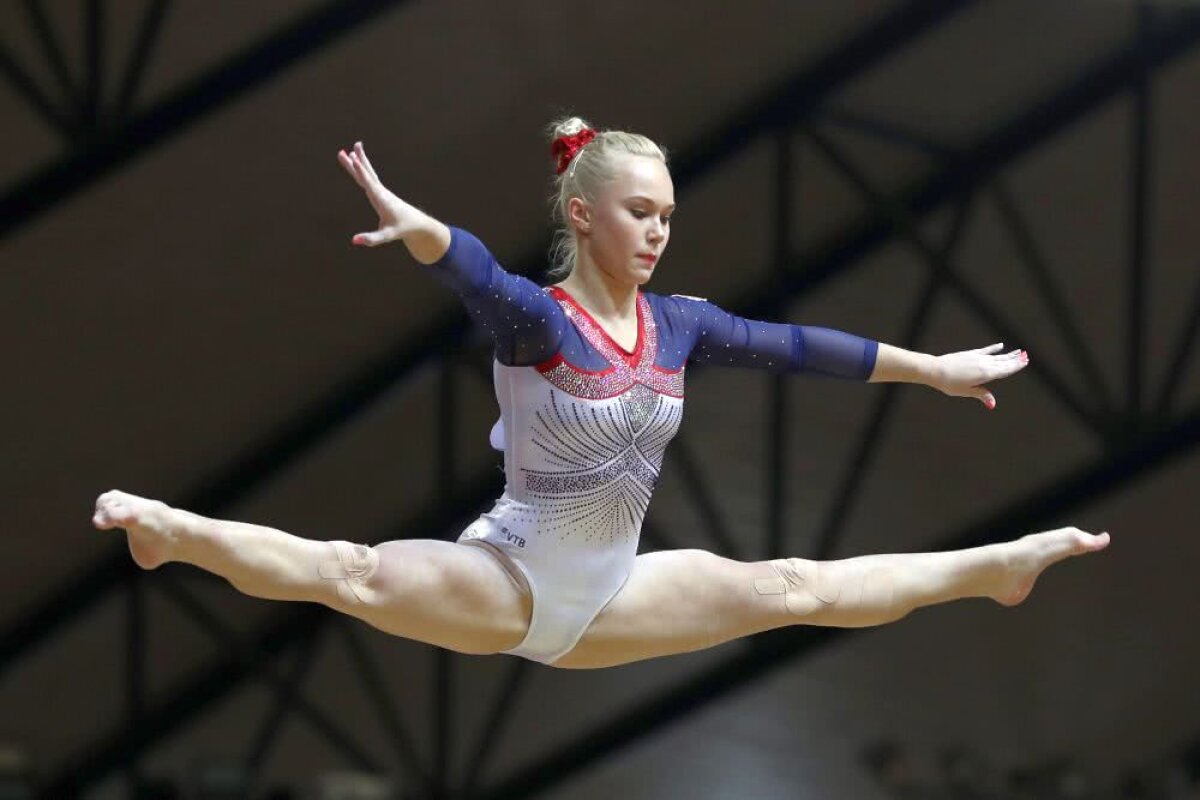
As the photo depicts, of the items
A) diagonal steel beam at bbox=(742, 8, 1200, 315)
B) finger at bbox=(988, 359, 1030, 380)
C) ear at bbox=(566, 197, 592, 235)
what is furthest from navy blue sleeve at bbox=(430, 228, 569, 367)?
diagonal steel beam at bbox=(742, 8, 1200, 315)

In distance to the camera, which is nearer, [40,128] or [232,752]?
[40,128]

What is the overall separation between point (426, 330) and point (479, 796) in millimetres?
2390

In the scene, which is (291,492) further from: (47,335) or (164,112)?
(164,112)

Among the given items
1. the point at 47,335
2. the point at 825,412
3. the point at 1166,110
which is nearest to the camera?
the point at 47,335

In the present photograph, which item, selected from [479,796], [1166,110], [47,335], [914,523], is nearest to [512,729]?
[479,796]

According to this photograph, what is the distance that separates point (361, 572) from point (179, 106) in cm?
313

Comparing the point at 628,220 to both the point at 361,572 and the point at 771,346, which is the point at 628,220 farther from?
the point at 361,572

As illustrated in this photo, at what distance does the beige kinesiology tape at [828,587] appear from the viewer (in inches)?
218

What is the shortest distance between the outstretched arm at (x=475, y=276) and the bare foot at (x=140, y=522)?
647 millimetres

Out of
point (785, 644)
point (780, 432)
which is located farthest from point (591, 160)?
point (785, 644)

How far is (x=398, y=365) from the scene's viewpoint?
9.91 meters

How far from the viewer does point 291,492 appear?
1023cm

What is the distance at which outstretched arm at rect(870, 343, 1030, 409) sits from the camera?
5660mm

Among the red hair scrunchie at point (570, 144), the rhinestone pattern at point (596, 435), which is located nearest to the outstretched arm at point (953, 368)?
the rhinestone pattern at point (596, 435)
